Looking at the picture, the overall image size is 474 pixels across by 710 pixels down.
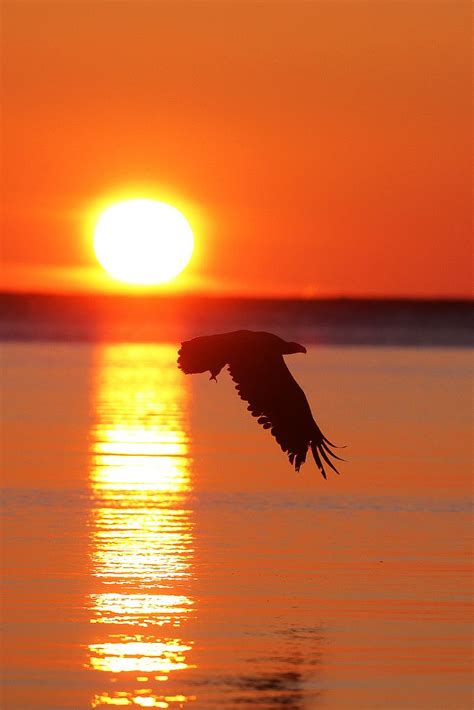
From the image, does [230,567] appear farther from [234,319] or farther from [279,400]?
[234,319]

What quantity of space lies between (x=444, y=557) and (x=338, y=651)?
3.69 metres

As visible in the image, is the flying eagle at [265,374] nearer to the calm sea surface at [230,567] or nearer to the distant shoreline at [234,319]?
the calm sea surface at [230,567]

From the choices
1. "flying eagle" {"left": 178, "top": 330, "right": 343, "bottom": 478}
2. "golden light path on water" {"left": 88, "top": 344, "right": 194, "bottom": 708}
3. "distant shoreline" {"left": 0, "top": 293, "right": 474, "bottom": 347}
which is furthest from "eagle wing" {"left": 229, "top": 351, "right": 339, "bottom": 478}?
"distant shoreline" {"left": 0, "top": 293, "right": 474, "bottom": 347}

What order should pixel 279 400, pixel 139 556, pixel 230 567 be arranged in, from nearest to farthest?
pixel 230 567 → pixel 279 400 → pixel 139 556

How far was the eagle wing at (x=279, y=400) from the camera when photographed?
1631 cm

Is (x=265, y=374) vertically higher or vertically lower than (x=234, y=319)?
lower

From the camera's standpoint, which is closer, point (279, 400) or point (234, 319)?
point (279, 400)

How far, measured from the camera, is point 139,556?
16.8 m

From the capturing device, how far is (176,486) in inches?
851

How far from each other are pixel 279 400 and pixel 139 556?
176cm

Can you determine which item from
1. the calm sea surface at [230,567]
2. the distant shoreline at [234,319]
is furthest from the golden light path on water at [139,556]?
the distant shoreline at [234,319]

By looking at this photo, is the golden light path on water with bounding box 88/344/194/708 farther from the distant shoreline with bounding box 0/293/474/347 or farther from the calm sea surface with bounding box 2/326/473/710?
the distant shoreline with bounding box 0/293/474/347

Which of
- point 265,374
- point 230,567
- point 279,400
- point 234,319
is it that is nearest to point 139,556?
point 230,567

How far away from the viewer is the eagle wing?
16.3 metres
